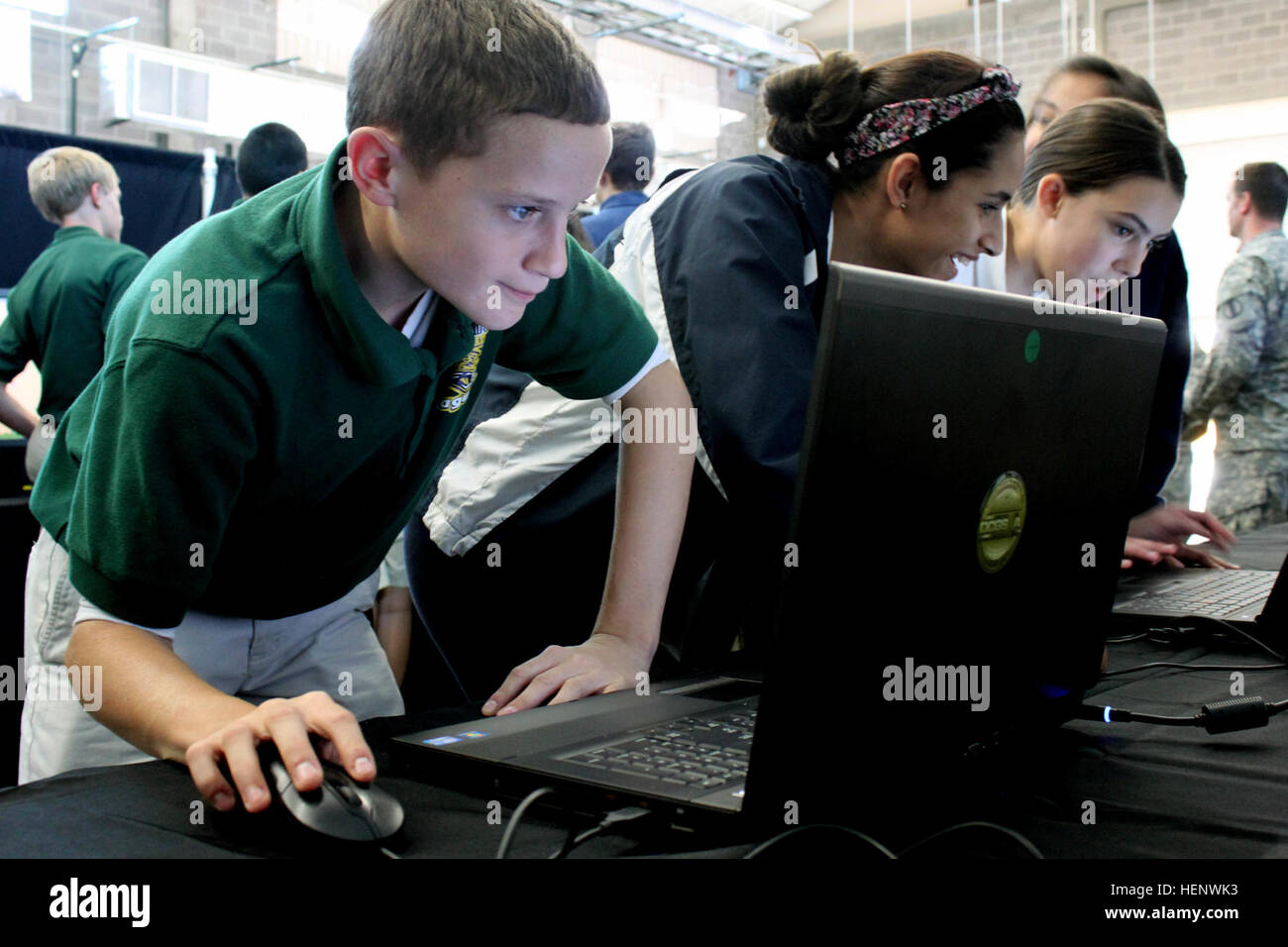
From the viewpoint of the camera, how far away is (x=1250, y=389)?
10.6ft

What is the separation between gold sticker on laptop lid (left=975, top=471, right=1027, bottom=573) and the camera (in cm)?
62

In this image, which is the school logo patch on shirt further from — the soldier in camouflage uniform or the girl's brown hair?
the soldier in camouflage uniform

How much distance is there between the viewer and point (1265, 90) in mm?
6898

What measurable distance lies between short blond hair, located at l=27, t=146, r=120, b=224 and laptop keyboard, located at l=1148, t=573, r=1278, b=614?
2.92 metres

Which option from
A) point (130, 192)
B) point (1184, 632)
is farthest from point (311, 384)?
point (130, 192)

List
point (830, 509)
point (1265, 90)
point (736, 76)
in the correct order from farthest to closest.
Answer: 1. point (736, 76)
2. point (1265, 90)
3. point (830, 509)

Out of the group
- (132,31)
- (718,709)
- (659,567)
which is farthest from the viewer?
(132,31)

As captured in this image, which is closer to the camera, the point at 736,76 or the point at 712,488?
the point at 712,488

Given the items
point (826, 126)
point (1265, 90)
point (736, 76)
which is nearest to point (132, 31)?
point (736, 76)

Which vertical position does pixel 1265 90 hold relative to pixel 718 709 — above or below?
above

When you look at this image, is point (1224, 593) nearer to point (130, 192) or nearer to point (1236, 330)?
point (1236, 330)
